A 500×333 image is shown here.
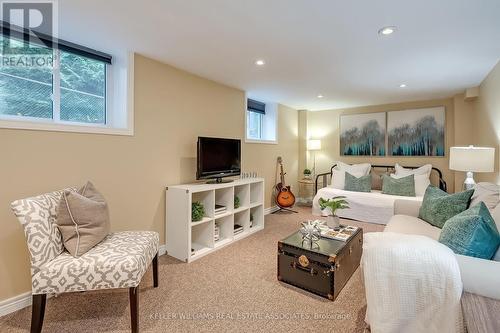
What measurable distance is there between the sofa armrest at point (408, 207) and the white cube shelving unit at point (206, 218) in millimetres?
1788

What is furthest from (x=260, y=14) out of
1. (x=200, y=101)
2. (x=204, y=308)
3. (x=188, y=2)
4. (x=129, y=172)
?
(x=204, y=308)

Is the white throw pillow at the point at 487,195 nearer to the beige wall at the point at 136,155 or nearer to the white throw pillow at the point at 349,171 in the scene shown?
the white throw pillow at the point at 349,171

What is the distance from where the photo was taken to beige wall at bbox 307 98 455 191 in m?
4.37

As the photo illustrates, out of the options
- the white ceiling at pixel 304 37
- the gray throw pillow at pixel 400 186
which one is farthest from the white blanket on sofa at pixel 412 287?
the gray throw pillow at pixel 400 186

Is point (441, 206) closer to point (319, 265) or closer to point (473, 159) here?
point (473, 159)

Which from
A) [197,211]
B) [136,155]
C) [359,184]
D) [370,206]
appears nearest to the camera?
[136,155]

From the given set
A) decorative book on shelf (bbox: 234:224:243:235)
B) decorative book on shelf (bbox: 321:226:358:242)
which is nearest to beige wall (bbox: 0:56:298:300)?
decorative book on shelf (bbox: 234:224:243:235)

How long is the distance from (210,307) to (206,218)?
45.1 inches

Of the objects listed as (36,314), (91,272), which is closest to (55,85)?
(91,272)

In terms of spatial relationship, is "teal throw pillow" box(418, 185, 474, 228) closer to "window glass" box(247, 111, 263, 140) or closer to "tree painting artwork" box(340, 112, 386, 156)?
"tree painting artwork" box(340, 112, 386, 156)

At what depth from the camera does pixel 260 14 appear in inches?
71.3

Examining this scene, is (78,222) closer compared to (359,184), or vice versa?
(78,222)

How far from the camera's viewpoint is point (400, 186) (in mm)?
4117

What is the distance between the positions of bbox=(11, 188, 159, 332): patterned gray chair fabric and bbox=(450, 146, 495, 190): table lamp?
3.54 m
